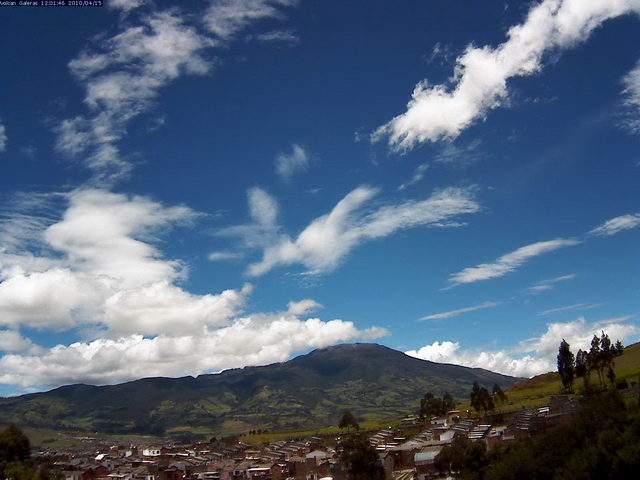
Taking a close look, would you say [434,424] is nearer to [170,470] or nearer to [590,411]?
[170,470]

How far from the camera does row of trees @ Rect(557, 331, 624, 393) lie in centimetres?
11250

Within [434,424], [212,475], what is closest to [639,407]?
[434,424]

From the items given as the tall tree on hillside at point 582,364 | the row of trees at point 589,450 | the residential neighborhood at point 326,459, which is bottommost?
the residential neighborhood at point 326,459

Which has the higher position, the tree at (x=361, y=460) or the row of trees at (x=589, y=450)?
the row of trees at (x=589, y=450)

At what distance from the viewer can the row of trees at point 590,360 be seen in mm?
112500

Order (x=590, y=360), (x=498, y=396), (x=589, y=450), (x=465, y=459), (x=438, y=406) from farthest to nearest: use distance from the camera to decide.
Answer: (x=498, y=396), (x=438, y=406), (x=590, y=360), (x=465, y=459), (x=589, y=450)

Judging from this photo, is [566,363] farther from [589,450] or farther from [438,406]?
[589,450]

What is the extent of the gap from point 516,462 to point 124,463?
118378 mm

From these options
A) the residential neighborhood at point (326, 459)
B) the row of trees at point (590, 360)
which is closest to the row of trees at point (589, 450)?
the residential neighborhood at point (326, 459)

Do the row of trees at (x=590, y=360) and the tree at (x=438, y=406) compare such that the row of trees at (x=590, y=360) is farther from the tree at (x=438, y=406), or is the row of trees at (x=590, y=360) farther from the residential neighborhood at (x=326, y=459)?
the tree at (x=438, y=406)

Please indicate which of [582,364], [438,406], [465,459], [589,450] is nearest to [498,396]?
[438,406]

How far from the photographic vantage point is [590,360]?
11388 cm

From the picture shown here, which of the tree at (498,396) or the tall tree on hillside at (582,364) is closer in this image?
the tall tree on hillside at (582,364)

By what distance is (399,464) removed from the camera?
109 metres
